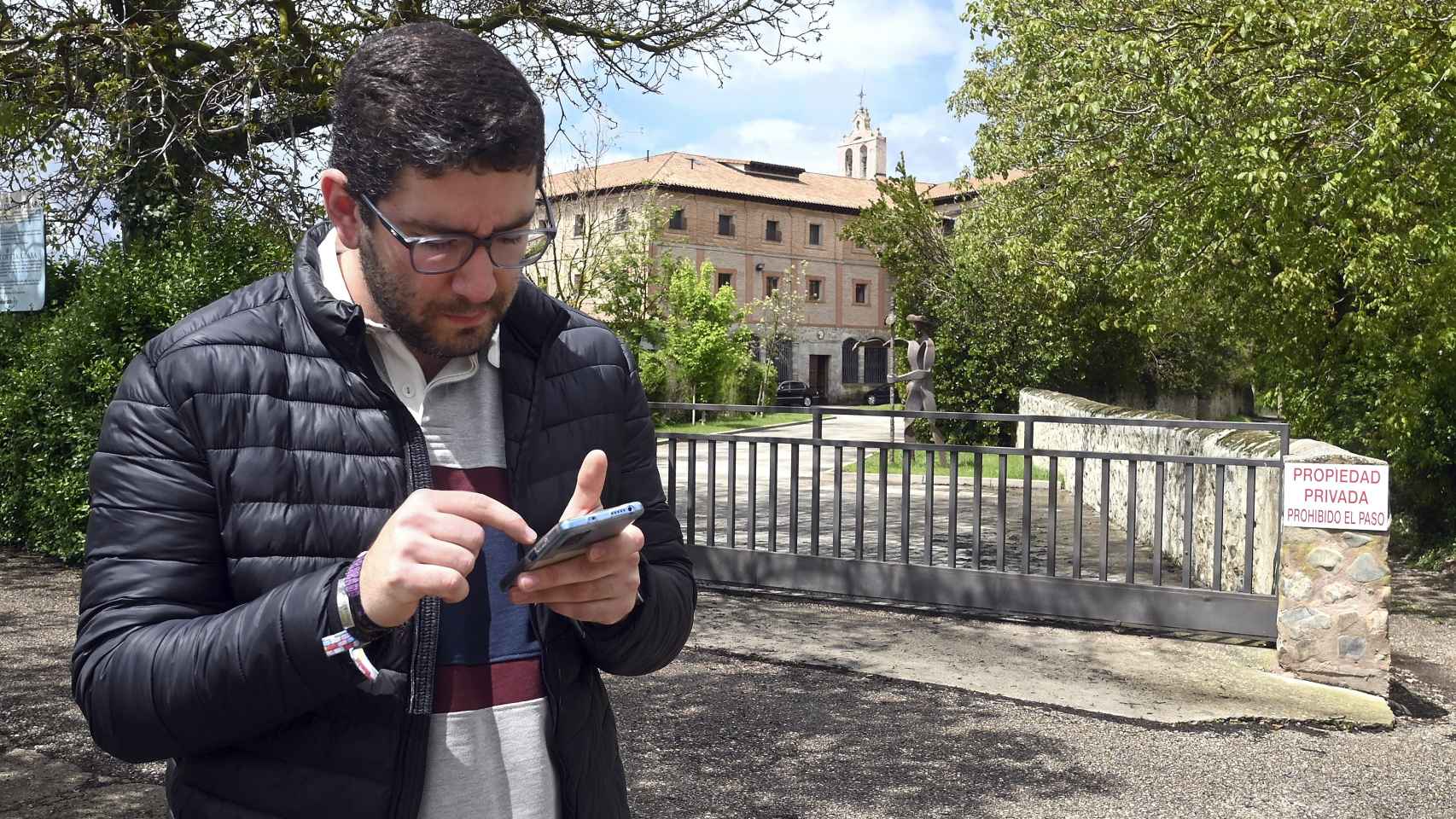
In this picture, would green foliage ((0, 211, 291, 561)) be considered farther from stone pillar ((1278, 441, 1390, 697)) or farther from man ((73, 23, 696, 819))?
man ((73, 23, 696, 819))

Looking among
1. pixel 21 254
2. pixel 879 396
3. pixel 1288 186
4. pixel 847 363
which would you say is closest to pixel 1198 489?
pixel 1288 186

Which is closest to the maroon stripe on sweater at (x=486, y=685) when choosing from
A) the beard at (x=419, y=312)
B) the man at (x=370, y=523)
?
the man at (x=370, y=523)

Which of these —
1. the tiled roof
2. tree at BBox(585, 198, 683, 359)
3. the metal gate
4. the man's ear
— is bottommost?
the metal gate

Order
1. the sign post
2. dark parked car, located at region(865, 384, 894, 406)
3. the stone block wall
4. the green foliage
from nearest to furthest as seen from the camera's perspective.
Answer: the stone block wall → the green foliage → the sign post → dark parked car, located at region(865, 384, 894, 406)

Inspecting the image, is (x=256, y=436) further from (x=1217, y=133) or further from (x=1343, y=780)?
(x=1217, y=133)

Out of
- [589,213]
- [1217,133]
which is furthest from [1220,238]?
[589,213]

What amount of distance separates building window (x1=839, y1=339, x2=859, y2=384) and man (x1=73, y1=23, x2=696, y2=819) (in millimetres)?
64984

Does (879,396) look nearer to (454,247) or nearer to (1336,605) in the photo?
(1336,605)

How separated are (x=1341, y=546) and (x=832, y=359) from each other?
200 feet

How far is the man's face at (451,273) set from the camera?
4.98ft

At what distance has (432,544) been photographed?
4.13 feet

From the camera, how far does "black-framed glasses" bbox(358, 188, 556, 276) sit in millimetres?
1526

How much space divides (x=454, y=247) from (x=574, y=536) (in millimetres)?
432

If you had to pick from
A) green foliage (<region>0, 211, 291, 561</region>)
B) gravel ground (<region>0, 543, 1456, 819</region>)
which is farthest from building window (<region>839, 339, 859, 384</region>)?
gravel ground (<region>0, 543, 1456, 819</region>)
